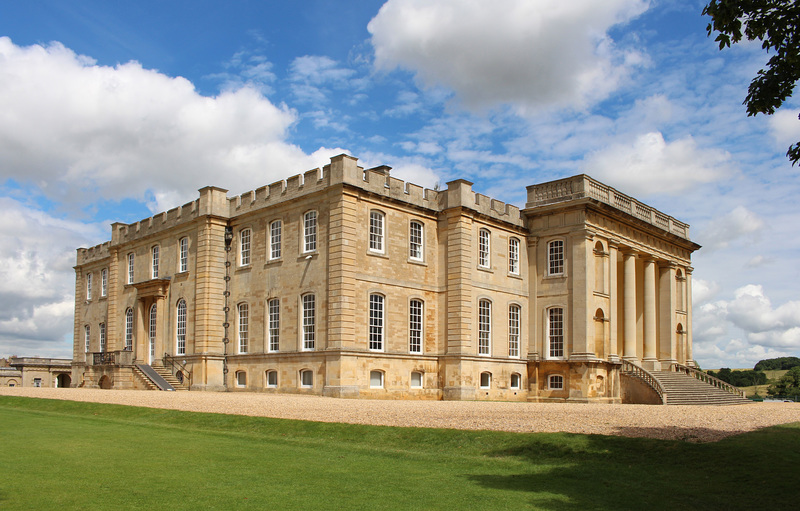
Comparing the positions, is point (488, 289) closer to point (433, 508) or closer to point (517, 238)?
point (517, 238)

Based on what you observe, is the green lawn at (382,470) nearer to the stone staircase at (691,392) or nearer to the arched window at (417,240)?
the stone staircase at (691,392)

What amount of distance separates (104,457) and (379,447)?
519cm

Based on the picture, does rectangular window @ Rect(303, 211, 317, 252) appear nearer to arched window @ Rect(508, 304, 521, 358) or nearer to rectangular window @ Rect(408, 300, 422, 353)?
rectangular window @ Rect(408, 300, 422, 353)

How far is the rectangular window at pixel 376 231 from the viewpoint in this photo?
31188 millimetres

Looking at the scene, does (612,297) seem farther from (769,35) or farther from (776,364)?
(776,364)

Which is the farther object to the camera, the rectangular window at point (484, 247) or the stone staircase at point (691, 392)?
the rectangular window at point (484, 247)

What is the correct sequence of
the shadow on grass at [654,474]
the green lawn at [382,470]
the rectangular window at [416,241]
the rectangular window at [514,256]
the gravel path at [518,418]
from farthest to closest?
the rectangular window at [514,256] < the rectangular window at [416,241] < the gravel path at [518,418] < the shadow on grass at [654,474] < the green lawn at [382,470]

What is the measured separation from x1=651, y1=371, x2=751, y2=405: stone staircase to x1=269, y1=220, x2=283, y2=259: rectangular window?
19.2m

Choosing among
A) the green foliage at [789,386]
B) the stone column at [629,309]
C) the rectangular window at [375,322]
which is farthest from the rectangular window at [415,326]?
the green foliage at [789,386]

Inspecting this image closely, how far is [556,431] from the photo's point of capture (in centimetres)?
1516

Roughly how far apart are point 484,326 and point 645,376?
8.03 meters

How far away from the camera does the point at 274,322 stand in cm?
3297

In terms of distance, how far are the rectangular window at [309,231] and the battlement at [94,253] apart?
744 inches

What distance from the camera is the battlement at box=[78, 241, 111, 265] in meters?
47.1
